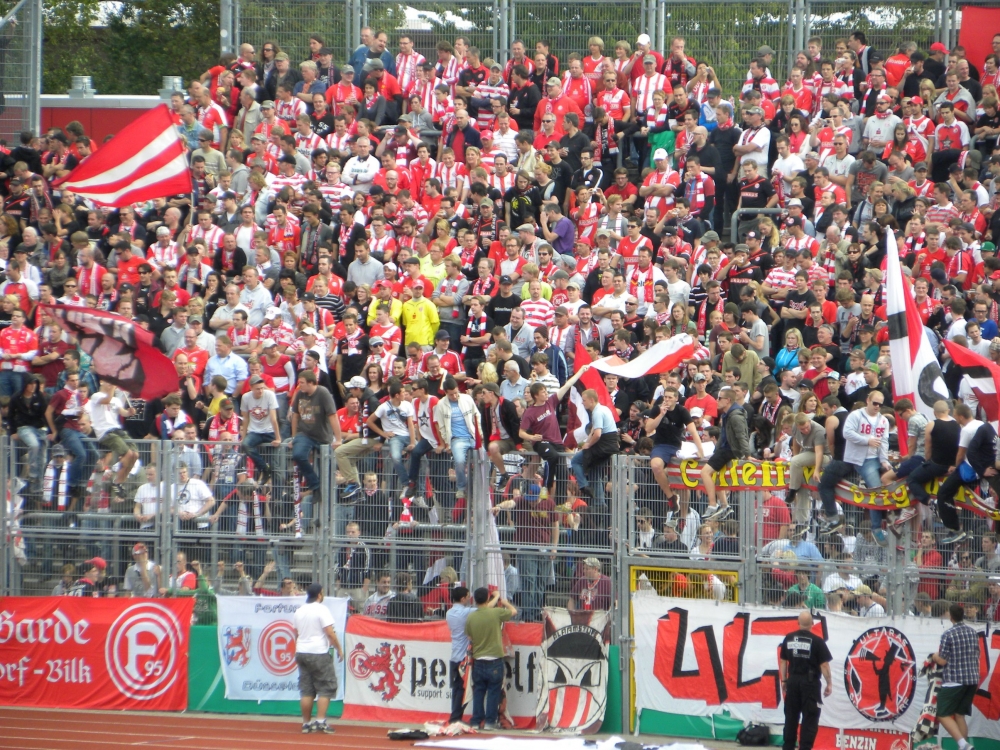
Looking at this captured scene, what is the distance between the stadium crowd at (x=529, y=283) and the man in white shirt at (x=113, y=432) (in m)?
0.06

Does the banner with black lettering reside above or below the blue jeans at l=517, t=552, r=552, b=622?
below

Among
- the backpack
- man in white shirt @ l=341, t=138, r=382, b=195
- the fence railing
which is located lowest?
the backpack

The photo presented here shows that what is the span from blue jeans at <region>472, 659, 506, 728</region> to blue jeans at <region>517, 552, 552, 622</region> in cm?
70

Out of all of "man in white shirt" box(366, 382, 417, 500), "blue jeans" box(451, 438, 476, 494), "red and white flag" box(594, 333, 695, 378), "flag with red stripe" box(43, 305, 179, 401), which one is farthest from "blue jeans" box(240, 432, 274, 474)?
"red and white flag" box(594, 333, 695, 378)

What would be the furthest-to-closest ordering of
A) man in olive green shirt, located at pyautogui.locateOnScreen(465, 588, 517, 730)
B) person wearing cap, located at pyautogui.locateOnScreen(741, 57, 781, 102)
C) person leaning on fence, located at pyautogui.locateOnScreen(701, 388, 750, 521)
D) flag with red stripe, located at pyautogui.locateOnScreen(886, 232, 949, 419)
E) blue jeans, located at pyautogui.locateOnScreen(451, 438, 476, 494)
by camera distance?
1. person wearing cap, located at pyautogui.locateOnScreen(741, 57, 781, 102)
2. blue jeans, located at pyautogui.locateOnScreen(451, 438, 476, 494)
3. man in olive green shirt, located at pyautogui.locateOnScreen(465, 588, 517, 730)
4. person leaning on fence, located at pyautogui.locateOnScreen(701, 388, 750, 521)
5. flag with red stripe, located at pyautogui.locateOnScreen(886, 232, 949, 419)

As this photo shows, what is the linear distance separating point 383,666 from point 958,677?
644 centimetres

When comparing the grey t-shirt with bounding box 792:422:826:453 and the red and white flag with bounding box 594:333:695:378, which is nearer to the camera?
the grey t-shirt with bounding box 792:422:826:453

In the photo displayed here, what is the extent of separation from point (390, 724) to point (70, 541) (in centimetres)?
449

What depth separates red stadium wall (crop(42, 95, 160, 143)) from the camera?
32531 mm

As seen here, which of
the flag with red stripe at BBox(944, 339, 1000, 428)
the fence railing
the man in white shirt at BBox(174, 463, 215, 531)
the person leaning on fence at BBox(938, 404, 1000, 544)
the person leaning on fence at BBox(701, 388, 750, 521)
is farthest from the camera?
the man in white shirt at BBox(174, 463, 215, 531)

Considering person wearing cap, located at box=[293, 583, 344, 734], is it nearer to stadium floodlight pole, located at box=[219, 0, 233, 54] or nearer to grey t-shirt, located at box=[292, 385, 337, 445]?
grey t-shirt, located at box=[292, 385, 337, 445]

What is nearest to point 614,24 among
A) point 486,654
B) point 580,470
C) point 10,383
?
point 10,383

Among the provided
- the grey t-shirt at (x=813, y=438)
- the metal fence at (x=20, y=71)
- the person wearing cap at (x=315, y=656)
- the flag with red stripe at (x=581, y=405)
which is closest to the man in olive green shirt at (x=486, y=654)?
the person wearing cap at (x=315, y=656)

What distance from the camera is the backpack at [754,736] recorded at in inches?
636
